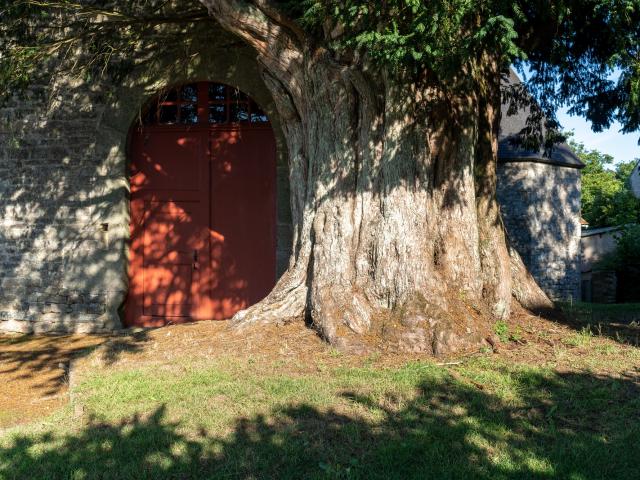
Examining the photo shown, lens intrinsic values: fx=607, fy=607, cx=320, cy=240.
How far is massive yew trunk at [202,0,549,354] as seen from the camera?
5723 mm

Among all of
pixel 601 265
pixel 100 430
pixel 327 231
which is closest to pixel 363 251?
pixel 327 231

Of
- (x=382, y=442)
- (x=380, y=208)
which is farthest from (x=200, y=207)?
(x=382, y=442)

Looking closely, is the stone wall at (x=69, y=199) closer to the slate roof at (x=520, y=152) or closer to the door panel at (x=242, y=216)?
the door panel at (x=242, y=216)

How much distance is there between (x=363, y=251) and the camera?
596 centimetres

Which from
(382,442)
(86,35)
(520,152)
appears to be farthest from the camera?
(520,152)

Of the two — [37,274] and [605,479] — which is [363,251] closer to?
[605,479]

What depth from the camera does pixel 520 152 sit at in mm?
14758

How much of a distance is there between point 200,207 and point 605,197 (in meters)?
21.6

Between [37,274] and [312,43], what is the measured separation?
19.0 feet

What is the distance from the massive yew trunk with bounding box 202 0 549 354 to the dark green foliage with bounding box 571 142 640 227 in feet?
48.1

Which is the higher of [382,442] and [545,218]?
[545,218]

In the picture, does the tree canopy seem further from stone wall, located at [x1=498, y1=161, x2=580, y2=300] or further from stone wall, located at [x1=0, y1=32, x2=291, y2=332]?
stone wall, located at [x1=498, y1=161, x2=580, y2=300]

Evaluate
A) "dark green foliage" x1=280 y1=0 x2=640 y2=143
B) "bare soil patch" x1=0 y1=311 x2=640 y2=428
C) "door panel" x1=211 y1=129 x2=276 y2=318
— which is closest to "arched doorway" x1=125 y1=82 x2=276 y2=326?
"door panel" x1=211 y1=129 x2=276 y2=318

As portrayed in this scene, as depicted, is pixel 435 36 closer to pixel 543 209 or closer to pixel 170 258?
pixel 170 258
